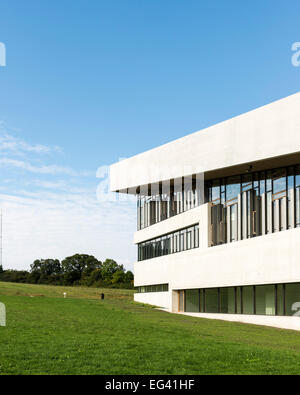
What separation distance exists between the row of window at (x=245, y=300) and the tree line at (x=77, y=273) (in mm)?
48986

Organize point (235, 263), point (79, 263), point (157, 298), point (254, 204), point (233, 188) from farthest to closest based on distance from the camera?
1. point (79, 263)
2. point (157, 298)
3. point (233, 188)
4. point (254, 204)
5. point (235, 263)

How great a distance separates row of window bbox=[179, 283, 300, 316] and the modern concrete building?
64 mm

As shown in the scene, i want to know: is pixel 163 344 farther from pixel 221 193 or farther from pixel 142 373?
pixel 221 193

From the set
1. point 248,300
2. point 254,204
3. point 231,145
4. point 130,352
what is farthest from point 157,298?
point 130,352

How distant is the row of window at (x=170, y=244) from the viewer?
40031mm

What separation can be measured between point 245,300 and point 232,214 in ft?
19.4

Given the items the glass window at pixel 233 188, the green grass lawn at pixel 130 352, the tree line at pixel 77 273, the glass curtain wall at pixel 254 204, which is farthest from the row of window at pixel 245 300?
the tree line at pixel 77 273

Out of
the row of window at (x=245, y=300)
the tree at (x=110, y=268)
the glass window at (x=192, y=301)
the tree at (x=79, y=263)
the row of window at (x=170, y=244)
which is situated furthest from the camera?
the tree at (x=79, y=263)

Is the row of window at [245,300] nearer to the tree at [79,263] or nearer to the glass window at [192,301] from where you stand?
the glass window at [192,301]

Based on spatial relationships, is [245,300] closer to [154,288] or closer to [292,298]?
[292,298]

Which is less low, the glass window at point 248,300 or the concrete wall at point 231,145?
the concrete wall at point 231,145

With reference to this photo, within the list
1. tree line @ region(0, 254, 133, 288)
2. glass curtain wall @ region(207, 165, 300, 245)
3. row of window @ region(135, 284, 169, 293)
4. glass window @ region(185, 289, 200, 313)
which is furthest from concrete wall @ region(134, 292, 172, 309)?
tree line @ region(0, 254, 133, 288)

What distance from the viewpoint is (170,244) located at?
147 feet

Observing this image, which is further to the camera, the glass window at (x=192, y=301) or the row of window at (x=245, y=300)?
the glass window at (x=192, y=301)
